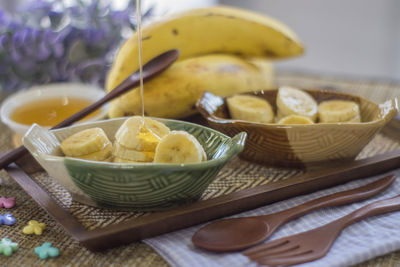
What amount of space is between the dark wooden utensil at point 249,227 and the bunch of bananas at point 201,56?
423 mm

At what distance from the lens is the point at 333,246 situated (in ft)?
2.25

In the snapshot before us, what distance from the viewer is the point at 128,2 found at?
1.34 metres

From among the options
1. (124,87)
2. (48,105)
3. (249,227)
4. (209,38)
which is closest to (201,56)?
(209,38)

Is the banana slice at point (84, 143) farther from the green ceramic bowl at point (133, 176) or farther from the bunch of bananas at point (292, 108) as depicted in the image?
the bunch of bananas at point (292, 108)

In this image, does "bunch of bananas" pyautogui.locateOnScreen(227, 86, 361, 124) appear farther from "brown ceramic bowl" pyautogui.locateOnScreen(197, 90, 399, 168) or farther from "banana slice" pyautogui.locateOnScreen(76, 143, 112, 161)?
"banana slice" pyautogui.locateOnScreen(76, 143, 112, 161)

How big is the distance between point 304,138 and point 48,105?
62 centimetres

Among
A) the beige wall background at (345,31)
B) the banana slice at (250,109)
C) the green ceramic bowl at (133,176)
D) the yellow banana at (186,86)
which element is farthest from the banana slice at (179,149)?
the beige wall background at (345,31)

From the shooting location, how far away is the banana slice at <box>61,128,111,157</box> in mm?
769

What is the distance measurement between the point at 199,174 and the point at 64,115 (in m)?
0.53

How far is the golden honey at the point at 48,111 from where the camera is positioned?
1099 mm

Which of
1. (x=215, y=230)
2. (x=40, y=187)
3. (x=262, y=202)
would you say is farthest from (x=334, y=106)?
(x=40, y=187)

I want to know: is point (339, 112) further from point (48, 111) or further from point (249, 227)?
point (48, 111)

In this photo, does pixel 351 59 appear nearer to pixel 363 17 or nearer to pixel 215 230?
pixel 363 17

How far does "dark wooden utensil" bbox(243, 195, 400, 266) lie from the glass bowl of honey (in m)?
0.53
